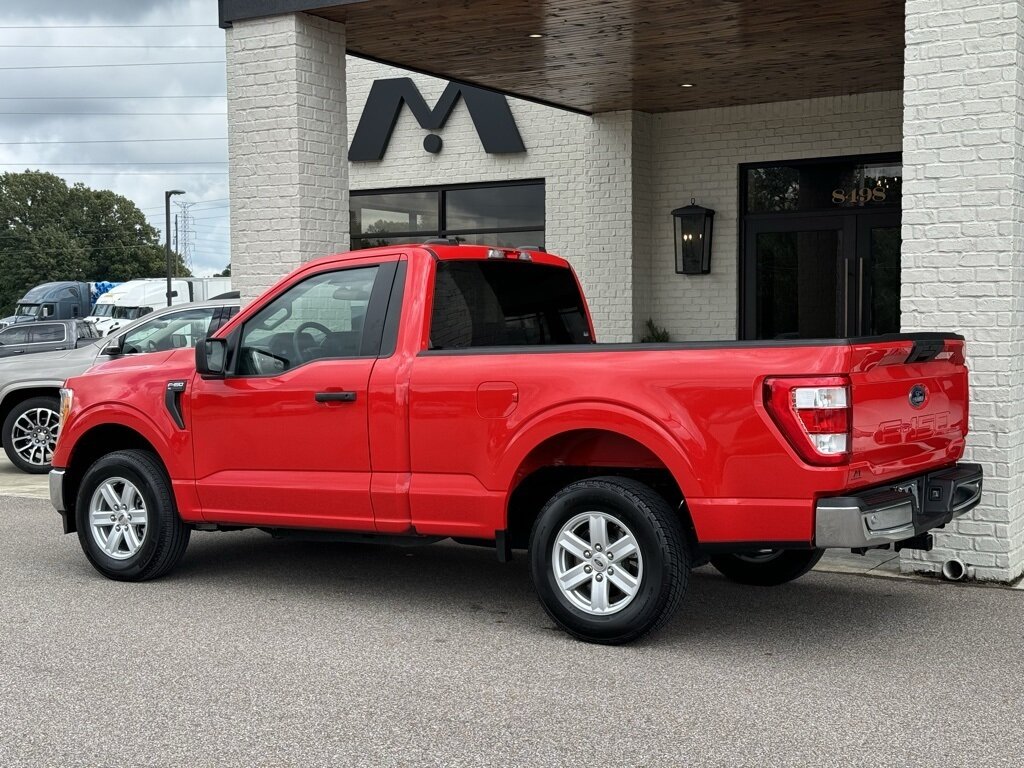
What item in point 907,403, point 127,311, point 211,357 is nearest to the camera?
point 907,403

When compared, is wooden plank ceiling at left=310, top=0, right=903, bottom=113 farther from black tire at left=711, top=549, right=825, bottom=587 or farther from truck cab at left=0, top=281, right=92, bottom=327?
truck cab at left=0, top=281, right=92, bottom=327

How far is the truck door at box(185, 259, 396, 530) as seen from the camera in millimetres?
6844

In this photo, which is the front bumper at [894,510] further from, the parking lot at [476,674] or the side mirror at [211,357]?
the side mirror at [211,357]

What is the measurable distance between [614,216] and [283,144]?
17.8ft

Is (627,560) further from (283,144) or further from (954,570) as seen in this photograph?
(283,144)

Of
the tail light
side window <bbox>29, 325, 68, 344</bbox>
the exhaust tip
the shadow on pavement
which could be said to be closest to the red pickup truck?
the tail light

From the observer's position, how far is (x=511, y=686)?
215 inches

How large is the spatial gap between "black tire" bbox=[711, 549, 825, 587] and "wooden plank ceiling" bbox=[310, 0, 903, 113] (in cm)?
457

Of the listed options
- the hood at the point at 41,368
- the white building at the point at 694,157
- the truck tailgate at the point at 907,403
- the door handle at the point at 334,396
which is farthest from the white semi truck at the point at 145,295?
the truck tailgate at the point at 907,403

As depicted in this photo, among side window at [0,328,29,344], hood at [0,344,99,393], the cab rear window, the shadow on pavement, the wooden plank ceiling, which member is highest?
the wooden plank ceiling

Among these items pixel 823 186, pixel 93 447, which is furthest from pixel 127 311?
pixel 93 447

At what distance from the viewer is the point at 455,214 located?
53.5 feet

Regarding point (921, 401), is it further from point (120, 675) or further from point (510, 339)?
point (120, 675)

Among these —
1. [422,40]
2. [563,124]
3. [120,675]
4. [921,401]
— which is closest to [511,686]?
[120,675]
